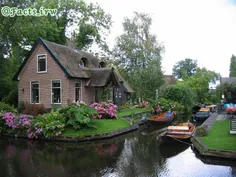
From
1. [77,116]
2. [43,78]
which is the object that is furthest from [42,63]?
[77,116]

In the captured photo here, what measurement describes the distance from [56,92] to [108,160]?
14550 mm

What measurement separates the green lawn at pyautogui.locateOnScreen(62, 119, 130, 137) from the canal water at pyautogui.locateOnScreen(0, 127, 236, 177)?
107 cm

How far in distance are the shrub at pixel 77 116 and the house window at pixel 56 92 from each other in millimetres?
6992

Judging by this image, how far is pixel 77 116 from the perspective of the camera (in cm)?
1738

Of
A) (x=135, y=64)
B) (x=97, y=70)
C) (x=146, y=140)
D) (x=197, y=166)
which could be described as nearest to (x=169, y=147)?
(x=146, y=140)

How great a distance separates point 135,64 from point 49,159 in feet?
103

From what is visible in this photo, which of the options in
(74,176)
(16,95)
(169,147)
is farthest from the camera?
(16,95)

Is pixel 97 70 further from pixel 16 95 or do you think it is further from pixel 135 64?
pixel 135 64

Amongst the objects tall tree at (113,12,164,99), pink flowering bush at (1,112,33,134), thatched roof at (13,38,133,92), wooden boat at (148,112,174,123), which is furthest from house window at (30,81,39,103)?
tall tree at (113,12,164,99)

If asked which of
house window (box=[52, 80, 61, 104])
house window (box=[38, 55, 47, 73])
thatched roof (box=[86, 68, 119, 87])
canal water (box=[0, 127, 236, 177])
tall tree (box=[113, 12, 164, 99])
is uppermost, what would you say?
tall tree (box=[113, 12, 164, 99])

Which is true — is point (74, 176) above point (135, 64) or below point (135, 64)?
below

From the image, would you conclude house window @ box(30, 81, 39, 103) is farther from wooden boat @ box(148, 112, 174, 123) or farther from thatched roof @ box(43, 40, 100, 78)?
wooden boat @ box(148, 112, 174, 123)

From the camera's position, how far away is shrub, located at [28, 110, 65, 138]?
1711 cm

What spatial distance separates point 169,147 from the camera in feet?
49.8
